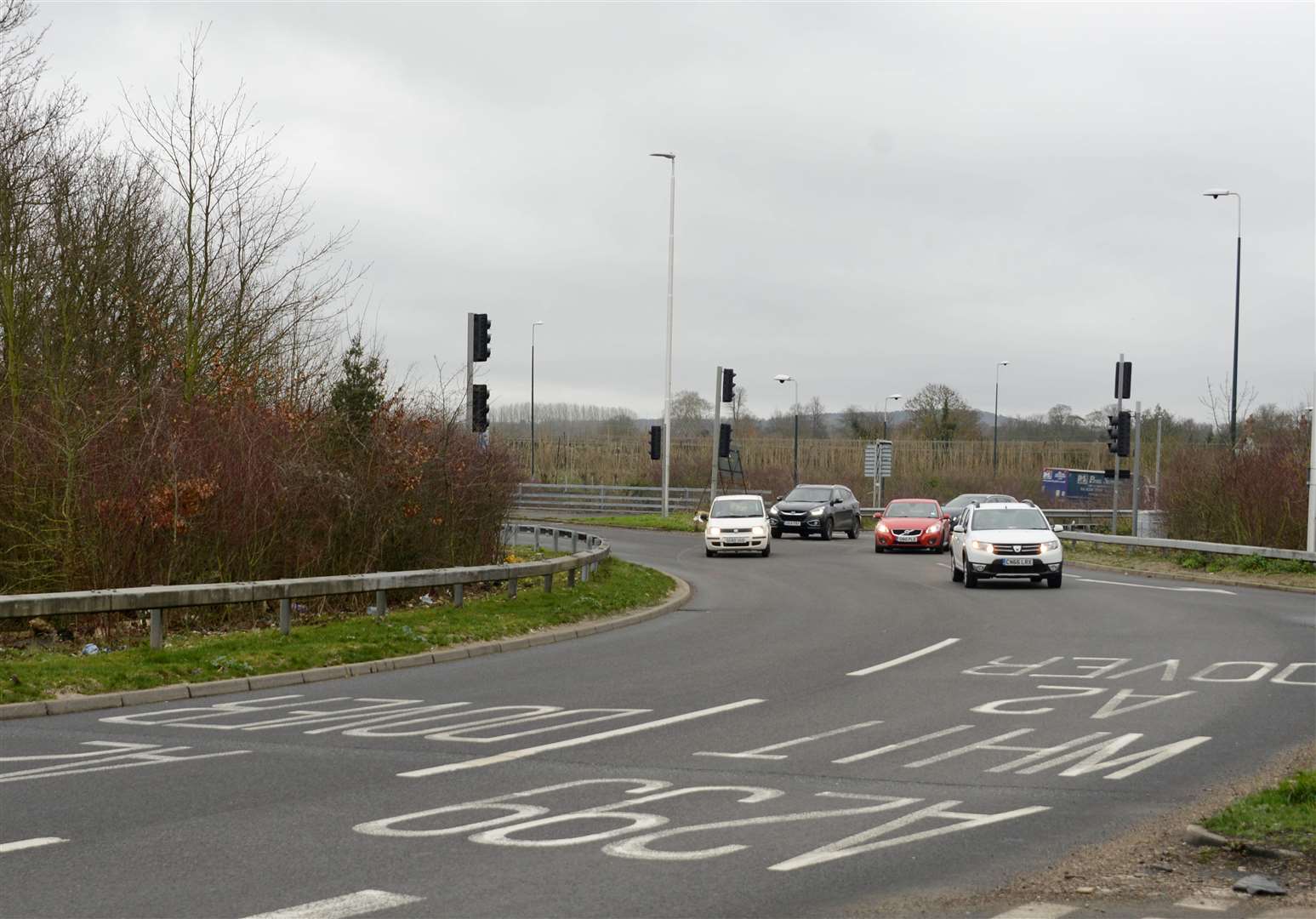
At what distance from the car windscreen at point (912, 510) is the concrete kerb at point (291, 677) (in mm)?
22182

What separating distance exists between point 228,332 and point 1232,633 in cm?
1730

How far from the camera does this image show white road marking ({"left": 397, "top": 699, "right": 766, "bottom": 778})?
370 inches

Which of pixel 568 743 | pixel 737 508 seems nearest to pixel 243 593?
pixel 568 743

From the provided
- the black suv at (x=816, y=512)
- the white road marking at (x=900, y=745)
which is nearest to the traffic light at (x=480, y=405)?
the white road marking at (x=900, y=745)

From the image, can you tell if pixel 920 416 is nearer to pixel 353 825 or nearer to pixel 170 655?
pixel 170 655

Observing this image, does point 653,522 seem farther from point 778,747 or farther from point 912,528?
point 778,747

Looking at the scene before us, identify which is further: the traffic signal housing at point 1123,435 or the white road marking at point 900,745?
the traffic signal housing at point 1123,435

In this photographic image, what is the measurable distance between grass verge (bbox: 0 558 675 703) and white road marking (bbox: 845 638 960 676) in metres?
4.87

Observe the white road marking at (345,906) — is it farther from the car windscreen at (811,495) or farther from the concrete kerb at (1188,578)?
the car windscreen at (811,495)

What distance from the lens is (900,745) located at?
34.6ft

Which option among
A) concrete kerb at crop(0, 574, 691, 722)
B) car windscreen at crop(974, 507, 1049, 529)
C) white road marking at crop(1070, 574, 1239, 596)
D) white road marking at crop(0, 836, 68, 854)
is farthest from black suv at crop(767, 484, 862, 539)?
white road marking at crop(0, 836, 68, 854)

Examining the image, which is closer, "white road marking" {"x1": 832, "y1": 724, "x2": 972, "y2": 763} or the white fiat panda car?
"white road marking" {"x1": 832, "y1": 724, "x2": 972, "y2": 763}

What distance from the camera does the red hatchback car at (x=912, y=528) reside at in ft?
133

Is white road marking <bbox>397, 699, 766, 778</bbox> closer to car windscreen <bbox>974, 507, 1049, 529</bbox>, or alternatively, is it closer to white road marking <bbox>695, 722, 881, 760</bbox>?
white road marking <bbox>695, 722, 881, 760</bbox>
